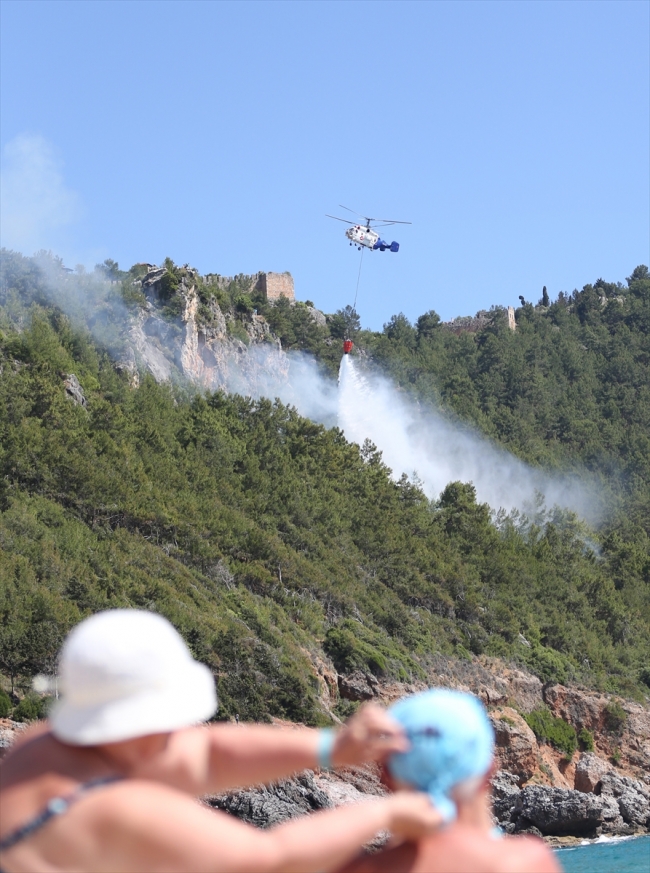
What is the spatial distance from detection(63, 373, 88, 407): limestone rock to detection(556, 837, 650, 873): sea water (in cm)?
2717

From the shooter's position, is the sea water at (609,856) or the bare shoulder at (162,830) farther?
the sea water at (609,856)

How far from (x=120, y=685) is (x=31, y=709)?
2757cm

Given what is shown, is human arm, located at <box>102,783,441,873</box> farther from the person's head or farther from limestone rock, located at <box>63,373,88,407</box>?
limestone rock, located at <box>63,373,88,407</box>

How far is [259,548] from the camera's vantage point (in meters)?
47.4

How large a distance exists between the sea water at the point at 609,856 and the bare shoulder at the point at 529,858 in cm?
3144

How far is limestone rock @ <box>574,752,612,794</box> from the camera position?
44.4 m

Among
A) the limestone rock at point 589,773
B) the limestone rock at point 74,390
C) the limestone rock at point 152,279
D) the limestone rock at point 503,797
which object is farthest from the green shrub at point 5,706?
the limestone rock at point 152,279

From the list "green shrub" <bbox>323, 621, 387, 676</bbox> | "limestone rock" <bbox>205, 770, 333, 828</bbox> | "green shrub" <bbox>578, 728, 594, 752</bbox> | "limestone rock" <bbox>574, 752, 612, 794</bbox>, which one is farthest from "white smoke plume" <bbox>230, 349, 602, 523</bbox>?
"limestone rock" <bbox>205, 770, 333, 828</bbox>

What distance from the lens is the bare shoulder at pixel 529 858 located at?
2.27 meters

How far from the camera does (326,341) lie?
335 feet

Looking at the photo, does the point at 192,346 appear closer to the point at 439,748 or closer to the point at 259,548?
the point at 259,548

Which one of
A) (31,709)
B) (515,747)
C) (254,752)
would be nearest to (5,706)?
(31,709)

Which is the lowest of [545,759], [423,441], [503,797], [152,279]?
[503,797]

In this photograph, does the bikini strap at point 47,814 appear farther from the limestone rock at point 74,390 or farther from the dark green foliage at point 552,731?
the limestone rock at point 74,390
